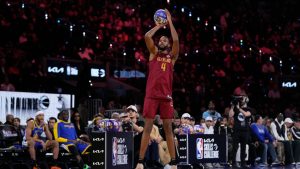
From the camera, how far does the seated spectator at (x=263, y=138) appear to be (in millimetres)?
19219

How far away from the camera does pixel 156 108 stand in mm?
9664

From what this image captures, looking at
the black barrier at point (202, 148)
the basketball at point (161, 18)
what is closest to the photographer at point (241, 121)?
the black barrier at point (202, 148)

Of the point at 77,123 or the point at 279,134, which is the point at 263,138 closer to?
the point at 279,134

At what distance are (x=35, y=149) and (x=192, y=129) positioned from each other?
4.01 metres

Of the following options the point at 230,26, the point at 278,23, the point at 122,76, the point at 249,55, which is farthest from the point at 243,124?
the point at 278,23

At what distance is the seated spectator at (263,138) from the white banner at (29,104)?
5591mm

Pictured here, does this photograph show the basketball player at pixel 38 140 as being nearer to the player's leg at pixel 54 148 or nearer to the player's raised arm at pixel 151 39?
the player's leg at pixel 54 148

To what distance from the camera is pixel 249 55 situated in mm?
27359

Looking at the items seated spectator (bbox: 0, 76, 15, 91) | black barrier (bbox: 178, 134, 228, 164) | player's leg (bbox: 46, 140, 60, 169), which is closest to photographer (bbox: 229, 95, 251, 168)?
black barrier (bbox: 178, 134, 228, 164)

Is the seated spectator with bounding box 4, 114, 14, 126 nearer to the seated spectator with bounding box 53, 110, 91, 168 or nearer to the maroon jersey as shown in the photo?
the seated spectator with bounding box 53, 110, 91, 168

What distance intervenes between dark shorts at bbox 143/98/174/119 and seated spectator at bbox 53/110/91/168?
551cm

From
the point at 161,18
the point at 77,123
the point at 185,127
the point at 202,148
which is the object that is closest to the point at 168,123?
the point at 161,18

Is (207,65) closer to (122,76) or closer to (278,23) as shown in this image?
(122,76)

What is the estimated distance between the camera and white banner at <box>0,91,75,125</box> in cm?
1650
